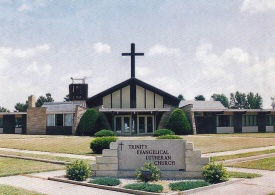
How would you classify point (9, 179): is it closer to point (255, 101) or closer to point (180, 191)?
point (180, 191)

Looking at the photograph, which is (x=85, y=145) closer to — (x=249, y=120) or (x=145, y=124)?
(x=145, y=124)

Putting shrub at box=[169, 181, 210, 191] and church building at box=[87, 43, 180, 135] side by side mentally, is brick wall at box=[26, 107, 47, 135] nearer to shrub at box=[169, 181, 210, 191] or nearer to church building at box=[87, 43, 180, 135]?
church building at box=[87, 43, 180, 135]

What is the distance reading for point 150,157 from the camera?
11.0 m

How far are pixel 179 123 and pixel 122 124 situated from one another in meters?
6.30

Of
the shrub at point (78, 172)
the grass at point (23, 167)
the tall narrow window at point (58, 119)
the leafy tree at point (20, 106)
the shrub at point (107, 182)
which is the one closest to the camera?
the shrub at point (107, 182)

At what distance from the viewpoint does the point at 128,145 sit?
11148 millimetres

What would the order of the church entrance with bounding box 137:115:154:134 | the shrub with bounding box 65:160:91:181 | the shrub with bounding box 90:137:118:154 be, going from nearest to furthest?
the shrub with bounding box 65:160:91:181
the shrub with bounding box 90:137:118:154
the church entrance with bounding box 137:115:154:134

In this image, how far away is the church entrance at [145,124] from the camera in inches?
1379

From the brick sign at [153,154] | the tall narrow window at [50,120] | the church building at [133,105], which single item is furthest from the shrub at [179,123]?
the brick sign at [153,154]

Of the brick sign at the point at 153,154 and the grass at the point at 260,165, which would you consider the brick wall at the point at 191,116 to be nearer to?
the grass at the point at 260,165

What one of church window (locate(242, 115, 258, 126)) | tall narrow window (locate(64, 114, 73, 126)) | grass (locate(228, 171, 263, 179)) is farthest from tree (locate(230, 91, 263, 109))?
grass (locate(228, 171, 263, 179))

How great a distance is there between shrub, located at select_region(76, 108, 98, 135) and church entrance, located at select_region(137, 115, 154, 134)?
481 cm

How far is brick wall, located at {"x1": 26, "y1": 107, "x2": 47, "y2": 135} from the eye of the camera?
3650 centimetres

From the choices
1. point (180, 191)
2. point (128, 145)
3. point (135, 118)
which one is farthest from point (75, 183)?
point (135, 118)
